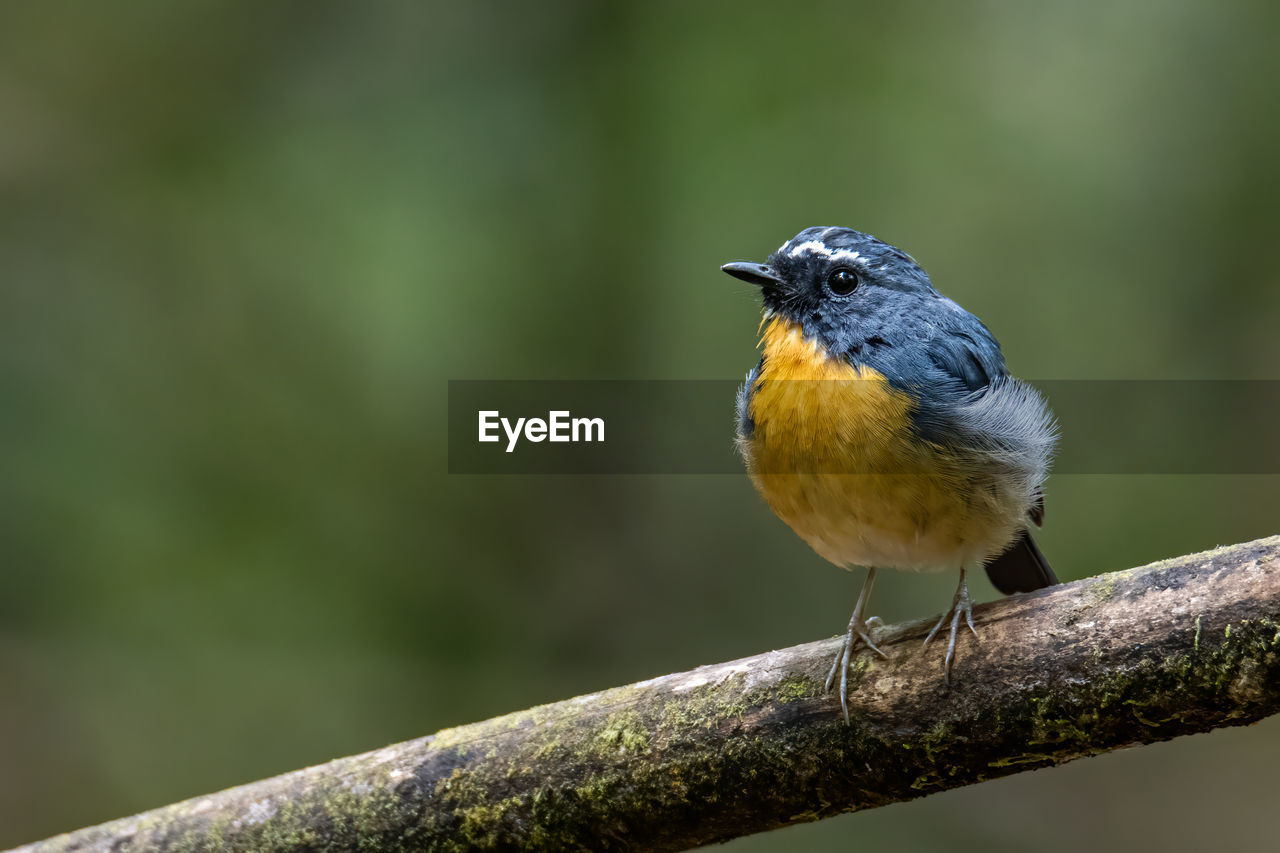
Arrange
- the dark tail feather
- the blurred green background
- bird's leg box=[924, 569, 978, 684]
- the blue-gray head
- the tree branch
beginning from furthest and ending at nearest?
the blurred green background
the dark tail feather
the blue-gray head
bird's leg box=[924, 569, 978, 684]
the tree branch

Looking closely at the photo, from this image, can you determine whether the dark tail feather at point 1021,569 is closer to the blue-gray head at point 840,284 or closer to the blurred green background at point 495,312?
the blue-gray head at point 840,284

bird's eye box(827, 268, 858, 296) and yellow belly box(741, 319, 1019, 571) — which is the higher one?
bird's eye box(827, 268, 858, 296)

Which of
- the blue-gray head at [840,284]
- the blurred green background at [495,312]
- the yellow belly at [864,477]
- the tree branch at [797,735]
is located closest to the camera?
the tree branch at [797,735]

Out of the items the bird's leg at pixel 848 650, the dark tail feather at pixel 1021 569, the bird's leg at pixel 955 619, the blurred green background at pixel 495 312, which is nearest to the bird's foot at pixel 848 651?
the bird's leg at pixel 848 650

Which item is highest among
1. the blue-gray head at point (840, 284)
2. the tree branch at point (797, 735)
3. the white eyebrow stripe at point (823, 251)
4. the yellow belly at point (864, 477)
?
the white eyebrow stripe at point (823, 251)

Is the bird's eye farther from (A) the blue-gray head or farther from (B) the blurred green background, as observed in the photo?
(B) the blurred green background

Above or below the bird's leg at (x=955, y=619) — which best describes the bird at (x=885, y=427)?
above

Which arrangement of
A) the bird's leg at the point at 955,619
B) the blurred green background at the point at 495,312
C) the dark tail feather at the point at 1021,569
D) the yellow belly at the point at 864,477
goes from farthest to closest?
1. the blurred green background at the point at 495,312
2. the dark tail feather at the point at 1021,569
3. the yellow belly at the point at 864,477
4. the bird's leg at the point at 955,619

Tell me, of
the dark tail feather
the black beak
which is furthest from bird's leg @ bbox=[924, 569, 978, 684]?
the black beak
